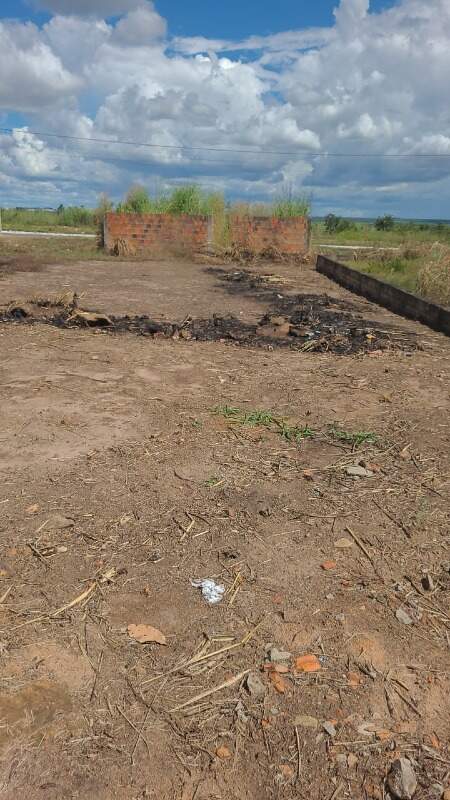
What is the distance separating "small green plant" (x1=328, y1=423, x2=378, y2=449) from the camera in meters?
4.11

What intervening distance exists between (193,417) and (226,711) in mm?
2732

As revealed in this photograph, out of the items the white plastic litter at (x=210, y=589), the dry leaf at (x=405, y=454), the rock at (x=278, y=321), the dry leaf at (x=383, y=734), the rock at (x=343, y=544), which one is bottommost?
the rock at (x=278, y=321)

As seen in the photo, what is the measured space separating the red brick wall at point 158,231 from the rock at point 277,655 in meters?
17.5

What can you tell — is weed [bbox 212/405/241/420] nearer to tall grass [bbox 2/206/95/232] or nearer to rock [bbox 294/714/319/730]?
rock [bbox 294/714/319/730]

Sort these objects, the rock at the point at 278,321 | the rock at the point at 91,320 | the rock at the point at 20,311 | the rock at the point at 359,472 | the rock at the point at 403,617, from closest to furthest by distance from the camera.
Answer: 1. the rock at the point at 403,617
2. the rock at the point at 359,472
3. the rock at the point at 91,320
4. the rock at the point at 278,321
5. the rock at the point at 20,311

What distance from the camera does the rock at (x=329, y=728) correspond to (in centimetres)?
Result: 184

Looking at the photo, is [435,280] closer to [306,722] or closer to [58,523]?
[58,523]

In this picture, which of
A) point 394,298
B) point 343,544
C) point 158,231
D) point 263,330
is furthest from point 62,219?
point 343,544

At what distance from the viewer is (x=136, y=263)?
17.0m

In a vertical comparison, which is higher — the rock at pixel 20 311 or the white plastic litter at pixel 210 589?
the white plastic litter at pixel 210 589

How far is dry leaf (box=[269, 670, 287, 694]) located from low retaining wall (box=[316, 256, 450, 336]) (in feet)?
22.1

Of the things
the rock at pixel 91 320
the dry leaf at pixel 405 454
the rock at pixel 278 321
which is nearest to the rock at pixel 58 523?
the dry leaf at pixel 405 454

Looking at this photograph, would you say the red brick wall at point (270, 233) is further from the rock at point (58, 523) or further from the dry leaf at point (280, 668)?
the dry leaf at point (280, 668)

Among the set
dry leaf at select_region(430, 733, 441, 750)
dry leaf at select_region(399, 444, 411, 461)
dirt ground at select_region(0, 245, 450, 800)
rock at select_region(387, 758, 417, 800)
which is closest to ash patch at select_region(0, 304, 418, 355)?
dirt ground at select_region(0, 245, 450, 800)
